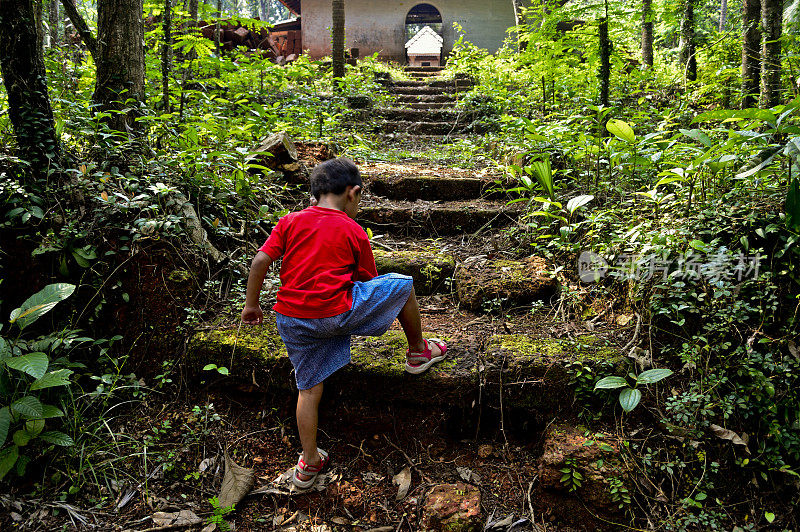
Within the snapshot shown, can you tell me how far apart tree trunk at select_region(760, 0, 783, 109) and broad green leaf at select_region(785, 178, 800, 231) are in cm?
210

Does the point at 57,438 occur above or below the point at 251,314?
below

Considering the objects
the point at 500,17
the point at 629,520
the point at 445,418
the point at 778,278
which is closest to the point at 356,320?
the point at 445,418

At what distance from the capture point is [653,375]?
206 cm

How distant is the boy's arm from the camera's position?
2004 mm

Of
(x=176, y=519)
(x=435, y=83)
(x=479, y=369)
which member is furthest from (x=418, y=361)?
(x=435, y=83)

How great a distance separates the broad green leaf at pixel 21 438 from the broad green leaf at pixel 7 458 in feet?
0.08

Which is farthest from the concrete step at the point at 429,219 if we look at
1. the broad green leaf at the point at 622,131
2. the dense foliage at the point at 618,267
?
the broad green leaf at the point at 622,131

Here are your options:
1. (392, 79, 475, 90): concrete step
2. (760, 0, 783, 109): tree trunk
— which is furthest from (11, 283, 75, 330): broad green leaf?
(392, 79, 475, 90): concrete step

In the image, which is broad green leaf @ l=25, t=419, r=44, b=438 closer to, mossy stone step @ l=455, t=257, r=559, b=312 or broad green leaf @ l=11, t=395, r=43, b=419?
broad green leaf @ l=11, t=395, r=43, b=419

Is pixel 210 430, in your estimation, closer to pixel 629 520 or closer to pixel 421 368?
pixel 421 368

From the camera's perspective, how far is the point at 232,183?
3.27 m

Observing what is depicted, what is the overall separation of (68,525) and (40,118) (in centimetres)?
225

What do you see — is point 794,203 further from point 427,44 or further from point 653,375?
point 427,44

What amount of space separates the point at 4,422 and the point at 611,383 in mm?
2711
